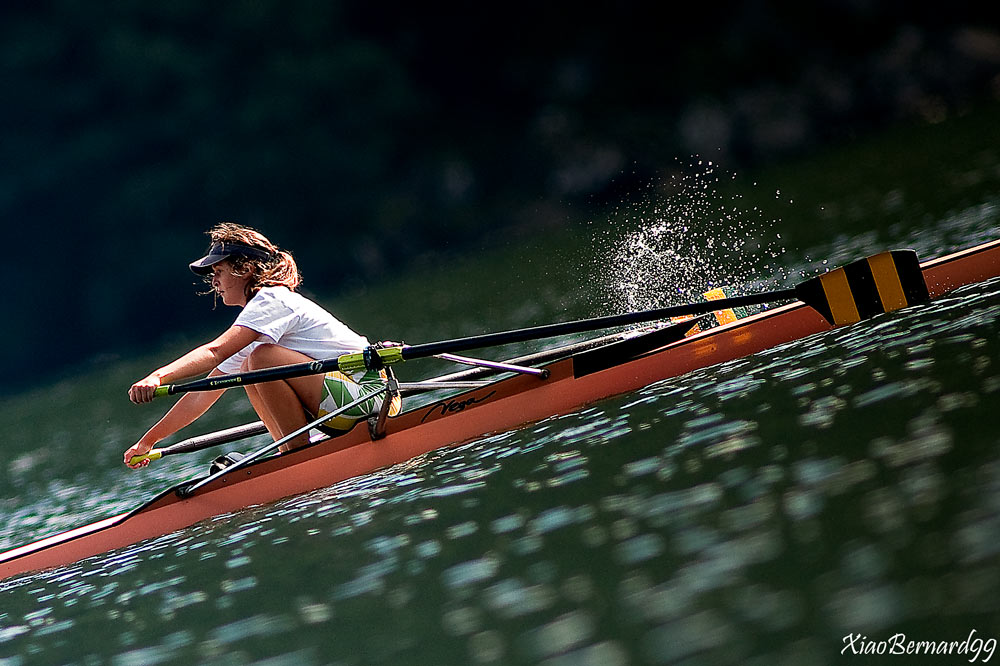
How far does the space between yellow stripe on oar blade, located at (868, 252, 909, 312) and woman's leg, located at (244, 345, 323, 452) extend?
3075 millimetres

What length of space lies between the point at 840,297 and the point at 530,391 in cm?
177

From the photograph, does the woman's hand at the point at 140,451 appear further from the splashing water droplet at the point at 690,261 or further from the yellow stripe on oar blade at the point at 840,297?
the splashing water droplet at the point at 690,261

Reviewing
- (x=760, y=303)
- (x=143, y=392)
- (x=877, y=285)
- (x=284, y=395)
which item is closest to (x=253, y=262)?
(x=284, y=395)

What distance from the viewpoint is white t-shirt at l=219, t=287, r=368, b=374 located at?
5.46 meters

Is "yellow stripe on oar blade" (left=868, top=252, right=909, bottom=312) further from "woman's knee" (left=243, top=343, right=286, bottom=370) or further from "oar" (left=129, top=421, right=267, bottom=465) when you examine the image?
"oar" (left=129, top=421, right=267, bottom=465)

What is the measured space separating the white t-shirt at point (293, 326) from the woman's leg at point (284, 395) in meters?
0.06

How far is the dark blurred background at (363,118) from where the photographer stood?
36.9 meters

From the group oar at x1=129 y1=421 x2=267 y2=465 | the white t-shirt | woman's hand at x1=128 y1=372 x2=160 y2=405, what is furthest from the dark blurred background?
woman's hand at x1=128 y1=372 x2=160 y2=405

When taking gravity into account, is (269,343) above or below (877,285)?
above

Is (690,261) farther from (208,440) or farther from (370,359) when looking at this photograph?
(370,359)

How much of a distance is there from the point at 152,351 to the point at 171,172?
669cm

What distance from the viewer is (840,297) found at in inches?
221

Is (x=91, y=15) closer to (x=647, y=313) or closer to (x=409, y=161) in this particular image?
(x=409, y=161)

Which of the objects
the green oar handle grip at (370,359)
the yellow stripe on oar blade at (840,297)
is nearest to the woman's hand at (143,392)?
the green oar handle grip at (370,359)
